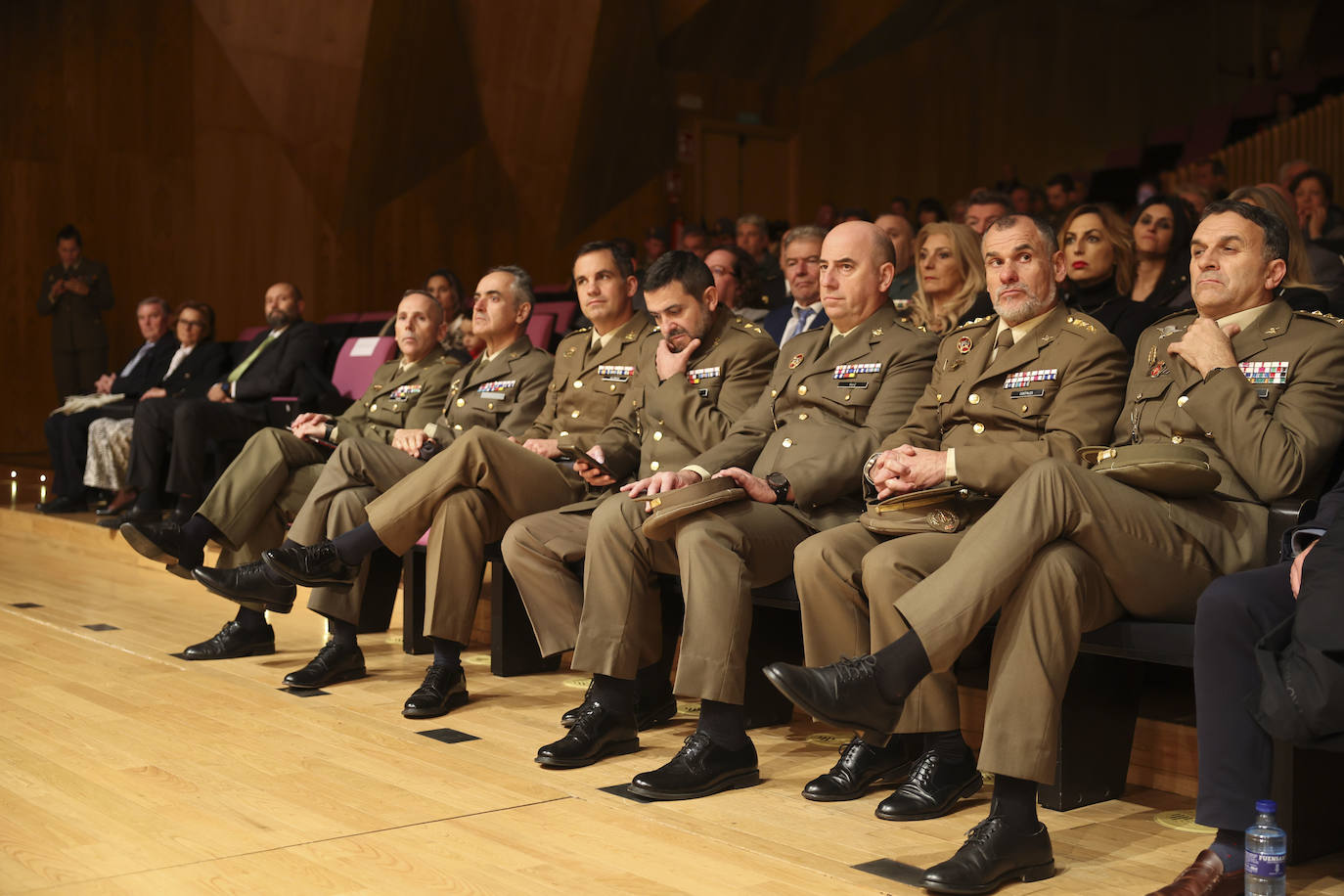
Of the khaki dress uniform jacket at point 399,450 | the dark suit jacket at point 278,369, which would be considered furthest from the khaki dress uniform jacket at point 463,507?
the dark suit jacket at point 278,369

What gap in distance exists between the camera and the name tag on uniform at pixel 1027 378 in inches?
97.8

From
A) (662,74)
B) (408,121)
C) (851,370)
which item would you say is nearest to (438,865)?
(851,370)

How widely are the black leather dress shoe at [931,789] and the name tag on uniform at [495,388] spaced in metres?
1.77

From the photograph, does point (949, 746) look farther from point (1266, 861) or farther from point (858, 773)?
point (1266, 861)

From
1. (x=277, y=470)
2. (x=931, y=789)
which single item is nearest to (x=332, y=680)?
(x=277, y=470)

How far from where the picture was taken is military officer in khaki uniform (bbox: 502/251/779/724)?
9.62ft

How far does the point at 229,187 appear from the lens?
8.68 metres

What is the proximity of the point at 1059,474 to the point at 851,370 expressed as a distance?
845 mm

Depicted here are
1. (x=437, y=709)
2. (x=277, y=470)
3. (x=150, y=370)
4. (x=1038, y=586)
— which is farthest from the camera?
(x=150, y=370)

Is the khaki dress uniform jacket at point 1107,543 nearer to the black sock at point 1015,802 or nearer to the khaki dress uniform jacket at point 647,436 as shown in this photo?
the black sock at point 1015,802

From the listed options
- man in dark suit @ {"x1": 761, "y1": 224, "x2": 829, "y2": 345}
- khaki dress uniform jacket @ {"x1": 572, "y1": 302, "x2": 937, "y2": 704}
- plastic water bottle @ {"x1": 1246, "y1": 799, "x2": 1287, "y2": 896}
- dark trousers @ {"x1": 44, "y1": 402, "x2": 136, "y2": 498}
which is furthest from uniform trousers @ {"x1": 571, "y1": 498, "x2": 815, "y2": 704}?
dark trousers @ {"x1": 44, "y1": 402, "x2": 136, "y2": 498}

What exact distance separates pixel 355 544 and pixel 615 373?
803mm

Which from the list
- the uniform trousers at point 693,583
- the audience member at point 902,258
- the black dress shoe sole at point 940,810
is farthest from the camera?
the audience member at point 902,258

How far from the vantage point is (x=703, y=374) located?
312cm
